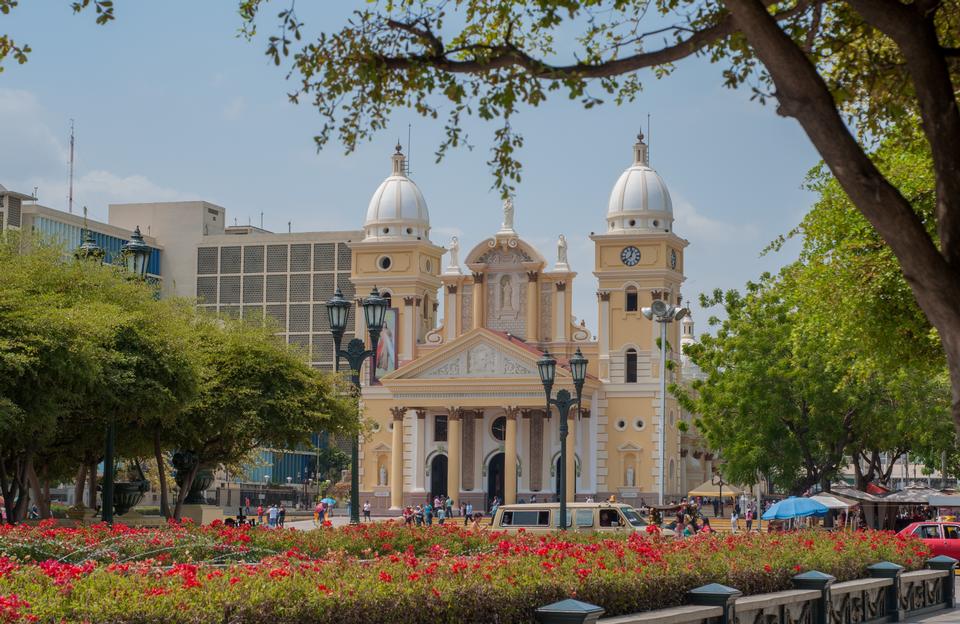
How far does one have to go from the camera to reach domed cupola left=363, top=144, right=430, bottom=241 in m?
84.9

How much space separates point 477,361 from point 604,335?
23.7 feet

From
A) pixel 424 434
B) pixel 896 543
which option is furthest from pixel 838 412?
pixel 424 434

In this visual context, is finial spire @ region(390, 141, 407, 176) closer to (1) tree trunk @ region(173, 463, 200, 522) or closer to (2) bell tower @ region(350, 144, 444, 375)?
(2) bell tower @ region(350, 144, 444, 375)

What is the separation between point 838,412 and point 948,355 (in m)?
42.6

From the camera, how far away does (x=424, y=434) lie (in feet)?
263

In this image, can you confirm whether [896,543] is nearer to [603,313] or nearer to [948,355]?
[948,355]

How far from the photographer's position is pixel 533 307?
80688 millimetres

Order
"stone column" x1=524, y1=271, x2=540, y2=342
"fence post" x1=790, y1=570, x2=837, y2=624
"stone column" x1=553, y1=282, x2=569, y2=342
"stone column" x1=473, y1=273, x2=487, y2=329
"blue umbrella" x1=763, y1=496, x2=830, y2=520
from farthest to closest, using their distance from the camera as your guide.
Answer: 1. "stone column" x1=473, y1=273, x2=487, y2=329
2. "stone column" x1=553, y1=282, x2=569, y2=342
3. "stone column" x1=524, y1=271, x2=540, y2=342
4. "blue umbrella" x1=763, y1=496, x2=830, y2=520
5. "fence post" x1=790, y1=570, x2=837, y2=624

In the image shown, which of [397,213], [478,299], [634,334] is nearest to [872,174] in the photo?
[634,334]

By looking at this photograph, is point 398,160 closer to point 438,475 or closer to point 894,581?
point 438,475

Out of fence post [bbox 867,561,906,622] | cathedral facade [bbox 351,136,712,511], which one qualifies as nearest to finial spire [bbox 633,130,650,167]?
cathedral facade [bbox 351,136,712,511]

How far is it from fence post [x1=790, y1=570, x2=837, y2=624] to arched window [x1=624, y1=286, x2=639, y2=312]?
60945mm

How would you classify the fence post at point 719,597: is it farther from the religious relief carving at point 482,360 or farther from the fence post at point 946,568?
the religious relief carving at point 482,360

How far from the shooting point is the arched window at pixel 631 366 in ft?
259
